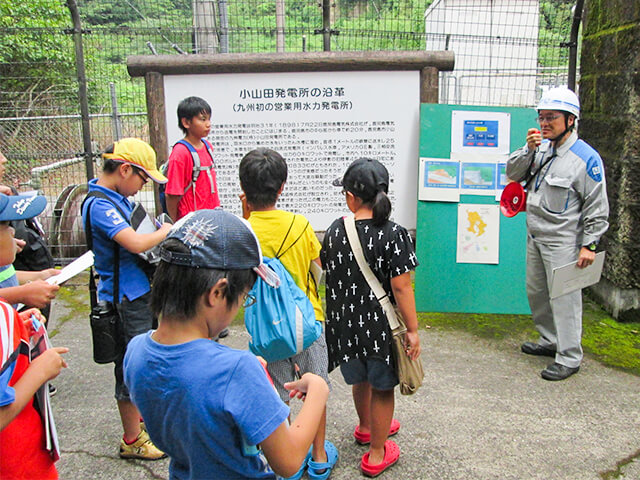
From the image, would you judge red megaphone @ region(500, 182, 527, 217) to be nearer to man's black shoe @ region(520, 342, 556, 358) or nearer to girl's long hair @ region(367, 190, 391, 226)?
man's black shoe @ region(520, 342, 556, 358)

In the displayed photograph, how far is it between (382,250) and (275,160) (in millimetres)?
645

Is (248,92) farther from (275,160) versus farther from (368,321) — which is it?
(368,321)

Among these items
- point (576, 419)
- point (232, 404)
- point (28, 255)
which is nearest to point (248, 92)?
point (28, 255)

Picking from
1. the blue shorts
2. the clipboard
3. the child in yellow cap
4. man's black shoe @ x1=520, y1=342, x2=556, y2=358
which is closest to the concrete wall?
man's black shoe @ x1=520, y1=342, x2=556, y2=358

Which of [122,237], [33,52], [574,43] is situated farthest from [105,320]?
[33,52]

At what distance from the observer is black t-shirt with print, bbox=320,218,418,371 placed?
2.66 m

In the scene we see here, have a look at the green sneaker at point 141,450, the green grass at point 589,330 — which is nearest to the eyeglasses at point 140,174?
the green sneaker at point 141,450

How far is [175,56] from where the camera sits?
4973 mm

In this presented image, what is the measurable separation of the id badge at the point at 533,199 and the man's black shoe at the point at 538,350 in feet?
3.52

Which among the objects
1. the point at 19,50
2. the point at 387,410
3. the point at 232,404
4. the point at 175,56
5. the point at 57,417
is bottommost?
the point at 57,417

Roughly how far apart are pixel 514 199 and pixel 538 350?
3.76 feet

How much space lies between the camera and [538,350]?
14.0 feet

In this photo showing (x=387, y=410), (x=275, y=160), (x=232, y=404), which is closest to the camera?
(x=232, y=404)

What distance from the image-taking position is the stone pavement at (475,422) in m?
2.95
